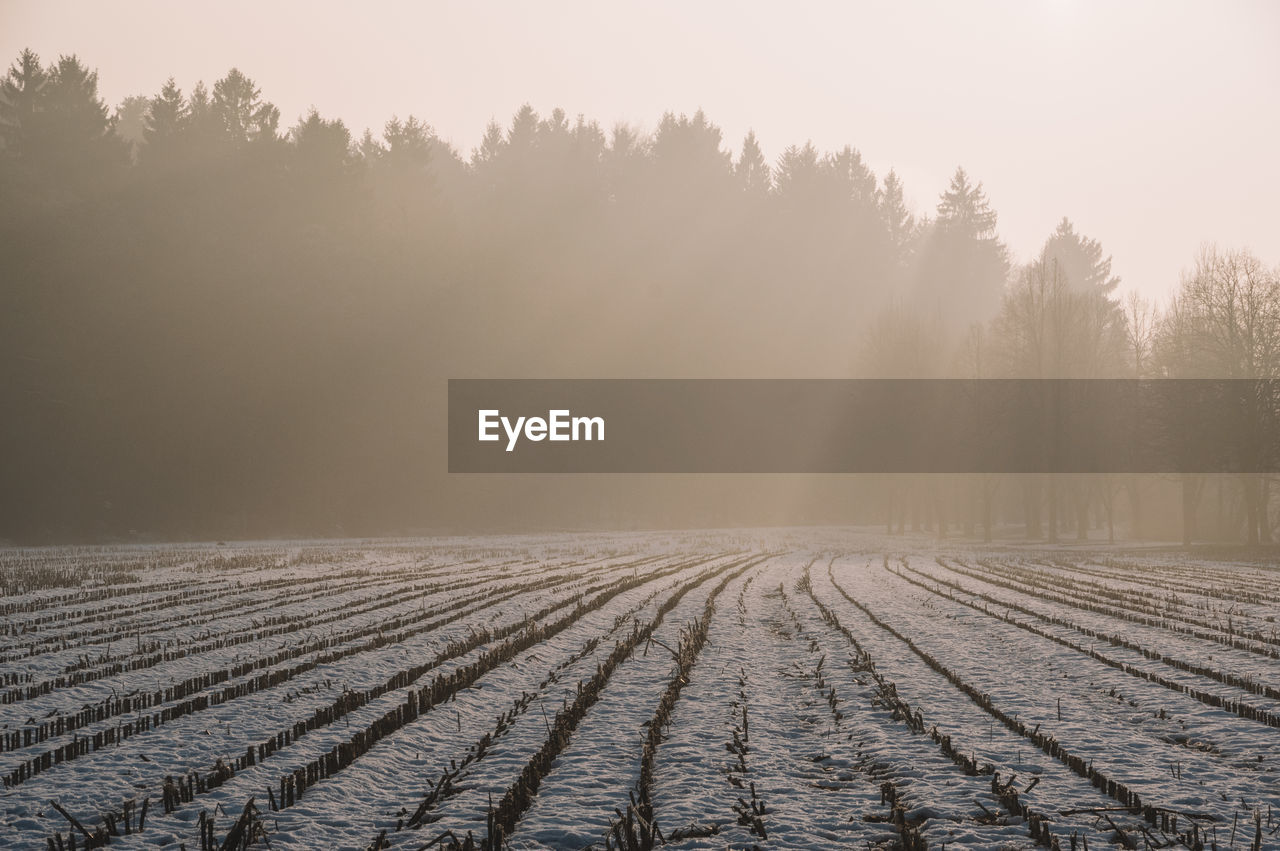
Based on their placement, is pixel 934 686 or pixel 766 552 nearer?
pixel 934 686

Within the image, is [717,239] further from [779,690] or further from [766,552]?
[779,690]

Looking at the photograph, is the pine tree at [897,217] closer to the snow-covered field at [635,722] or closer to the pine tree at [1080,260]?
the pine tree at [1080,260]

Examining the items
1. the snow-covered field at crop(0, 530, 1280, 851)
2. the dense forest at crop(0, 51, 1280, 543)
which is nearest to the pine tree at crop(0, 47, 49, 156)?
the dense forest at crop(0, 51, 1280, 543)

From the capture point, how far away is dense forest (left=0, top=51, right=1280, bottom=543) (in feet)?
A: 149

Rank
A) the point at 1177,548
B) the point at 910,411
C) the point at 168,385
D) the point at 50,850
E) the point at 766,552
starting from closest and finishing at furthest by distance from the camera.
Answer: the point at 50,850, the point at 766,552, the point at 1177,548, the point at 168,385, the point at 910,411

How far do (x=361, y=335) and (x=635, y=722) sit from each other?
52.3m

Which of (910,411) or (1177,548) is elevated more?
(910,411)

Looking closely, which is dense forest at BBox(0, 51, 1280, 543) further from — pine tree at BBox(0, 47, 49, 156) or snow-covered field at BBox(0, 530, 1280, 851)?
snow-covered field at BBox(0, 530, 1280, 851)

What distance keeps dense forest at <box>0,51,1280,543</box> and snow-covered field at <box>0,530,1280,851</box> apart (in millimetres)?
31023

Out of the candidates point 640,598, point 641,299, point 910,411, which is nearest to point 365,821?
point 640,598

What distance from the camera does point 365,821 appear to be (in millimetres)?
6039

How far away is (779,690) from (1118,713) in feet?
11.2

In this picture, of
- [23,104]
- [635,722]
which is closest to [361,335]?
[23,104]

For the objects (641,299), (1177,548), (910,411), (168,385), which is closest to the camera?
(1177,548)
